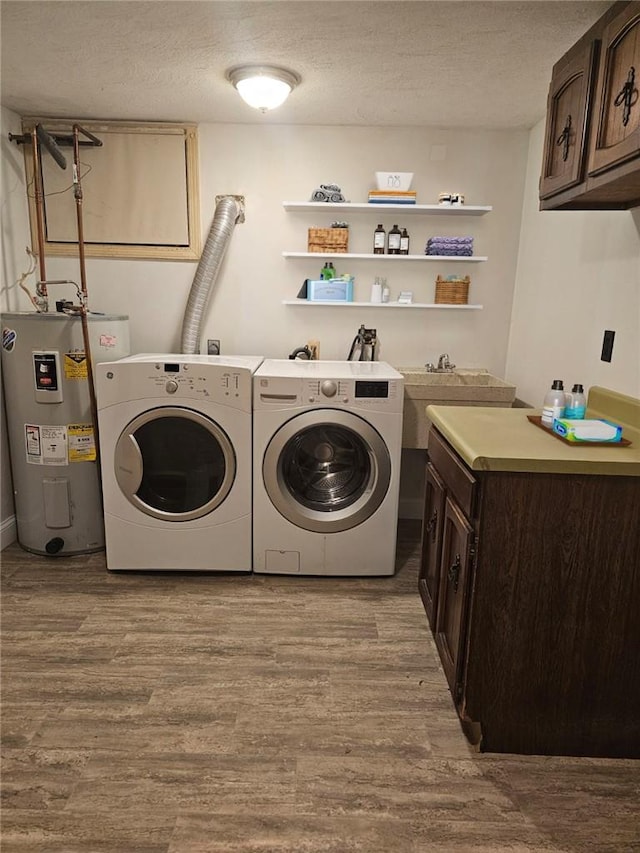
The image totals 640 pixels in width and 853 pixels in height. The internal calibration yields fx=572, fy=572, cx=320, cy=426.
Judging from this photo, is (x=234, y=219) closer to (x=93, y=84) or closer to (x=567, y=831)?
(x=93, y=84)

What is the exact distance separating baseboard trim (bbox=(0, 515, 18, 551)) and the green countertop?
2.32 m

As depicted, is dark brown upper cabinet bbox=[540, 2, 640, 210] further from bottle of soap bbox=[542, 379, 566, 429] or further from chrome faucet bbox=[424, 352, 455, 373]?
chrome faucet bbox=[424, 352, 455, 373]

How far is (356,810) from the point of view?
5.00 feet

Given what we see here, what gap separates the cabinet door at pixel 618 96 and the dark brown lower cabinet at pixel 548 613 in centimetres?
88

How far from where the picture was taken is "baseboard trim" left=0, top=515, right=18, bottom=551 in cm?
301

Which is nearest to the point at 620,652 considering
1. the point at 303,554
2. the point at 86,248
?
the point at 303,554

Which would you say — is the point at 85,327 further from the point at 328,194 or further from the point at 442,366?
the point at 442,366

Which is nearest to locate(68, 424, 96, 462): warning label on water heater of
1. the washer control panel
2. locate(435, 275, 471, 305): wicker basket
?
the washer control panel

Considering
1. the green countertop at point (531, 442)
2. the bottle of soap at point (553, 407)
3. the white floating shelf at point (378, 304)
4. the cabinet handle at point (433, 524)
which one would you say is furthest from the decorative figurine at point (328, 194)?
the cabinet handle at point (433, 524)

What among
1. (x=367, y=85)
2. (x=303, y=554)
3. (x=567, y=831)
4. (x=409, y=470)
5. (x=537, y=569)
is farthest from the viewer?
(x=409, y=470)

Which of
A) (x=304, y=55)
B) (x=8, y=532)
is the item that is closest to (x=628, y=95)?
(x=304, y=55)

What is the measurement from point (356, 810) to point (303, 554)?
134 cm

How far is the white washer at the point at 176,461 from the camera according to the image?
104 inches

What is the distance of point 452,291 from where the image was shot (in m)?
3.30
